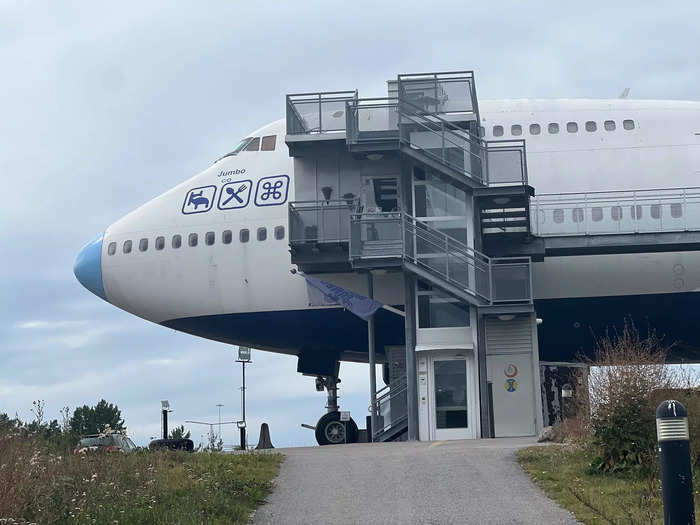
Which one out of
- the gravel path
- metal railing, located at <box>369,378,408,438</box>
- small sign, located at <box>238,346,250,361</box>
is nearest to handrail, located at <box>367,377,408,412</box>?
metal railing, located at <box>369,378,408,438</box>

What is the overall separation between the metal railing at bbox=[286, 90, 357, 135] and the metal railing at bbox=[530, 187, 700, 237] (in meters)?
5.41

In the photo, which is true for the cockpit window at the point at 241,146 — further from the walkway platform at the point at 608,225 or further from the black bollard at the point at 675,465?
the black bollard at the point at 675,465

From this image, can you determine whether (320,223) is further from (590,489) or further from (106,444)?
(590,489)

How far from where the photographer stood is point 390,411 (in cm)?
2723

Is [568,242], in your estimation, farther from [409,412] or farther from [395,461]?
[395,461]

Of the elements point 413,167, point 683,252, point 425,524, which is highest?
point 413,167

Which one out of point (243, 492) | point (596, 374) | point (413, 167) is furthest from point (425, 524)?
point (413, 167)

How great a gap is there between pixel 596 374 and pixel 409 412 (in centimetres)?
1031

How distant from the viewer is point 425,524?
38.6 ft

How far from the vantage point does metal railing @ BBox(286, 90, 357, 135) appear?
90.0 ft

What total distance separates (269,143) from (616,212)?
9567mm

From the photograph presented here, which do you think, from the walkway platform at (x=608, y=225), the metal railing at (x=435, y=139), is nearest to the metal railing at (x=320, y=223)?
the metal railing at (x=435, y=139)

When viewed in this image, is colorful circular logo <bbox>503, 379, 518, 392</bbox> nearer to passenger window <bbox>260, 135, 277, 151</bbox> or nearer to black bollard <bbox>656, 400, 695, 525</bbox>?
passenger window <bbox>260, 135, 277, 151</bbox>

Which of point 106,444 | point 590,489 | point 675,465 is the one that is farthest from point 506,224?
point 675,465
